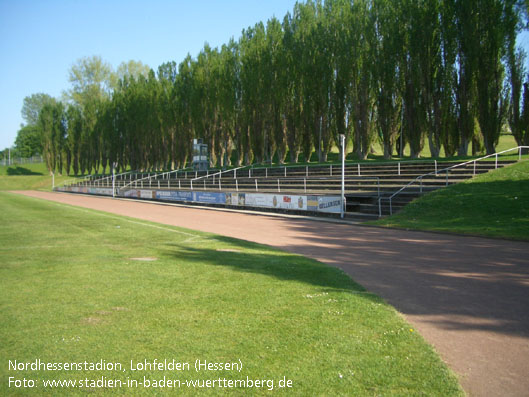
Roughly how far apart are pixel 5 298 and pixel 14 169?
10932 cm

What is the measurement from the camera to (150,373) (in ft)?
12.1

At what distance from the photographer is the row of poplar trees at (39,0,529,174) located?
27203mm

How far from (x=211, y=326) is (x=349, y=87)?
115 feet

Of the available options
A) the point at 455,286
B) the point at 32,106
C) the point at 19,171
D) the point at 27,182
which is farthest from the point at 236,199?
the point at 32,106

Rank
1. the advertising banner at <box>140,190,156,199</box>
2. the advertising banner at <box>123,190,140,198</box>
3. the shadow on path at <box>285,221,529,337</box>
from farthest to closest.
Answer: the advertising banner at <box>123,190,140,198</box> < the advertising banner at <box>140,190,156,199</box> < the shadow on path at <box>285,221,529,337</box>

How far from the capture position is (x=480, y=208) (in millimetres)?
17219

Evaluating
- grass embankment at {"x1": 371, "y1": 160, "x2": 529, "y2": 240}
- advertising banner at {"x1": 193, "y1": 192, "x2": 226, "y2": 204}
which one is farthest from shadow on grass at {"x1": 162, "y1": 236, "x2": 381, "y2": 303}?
advertising banner at {"x1": 193, "y1": 192, "x2": 226, "y2": 204}

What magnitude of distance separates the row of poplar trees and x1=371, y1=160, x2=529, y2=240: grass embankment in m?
7.69

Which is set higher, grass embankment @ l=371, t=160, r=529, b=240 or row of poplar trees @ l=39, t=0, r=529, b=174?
row of poplar trees @ l=39, t=0, r=529, b=174

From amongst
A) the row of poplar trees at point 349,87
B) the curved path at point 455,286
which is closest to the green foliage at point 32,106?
the row of poplar trees at point 349,87

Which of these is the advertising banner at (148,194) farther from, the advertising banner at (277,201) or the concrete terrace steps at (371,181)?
the advertising banner at (277,201)

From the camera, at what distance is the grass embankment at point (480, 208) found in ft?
48.6

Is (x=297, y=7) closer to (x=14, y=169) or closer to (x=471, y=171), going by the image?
(x=471, y=171)

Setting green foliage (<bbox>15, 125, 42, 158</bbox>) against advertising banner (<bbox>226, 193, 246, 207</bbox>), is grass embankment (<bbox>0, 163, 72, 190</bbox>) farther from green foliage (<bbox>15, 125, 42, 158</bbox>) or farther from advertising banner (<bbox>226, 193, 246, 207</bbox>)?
advertising banner (<bbox>226, 193, 246, 207</bbox>)
